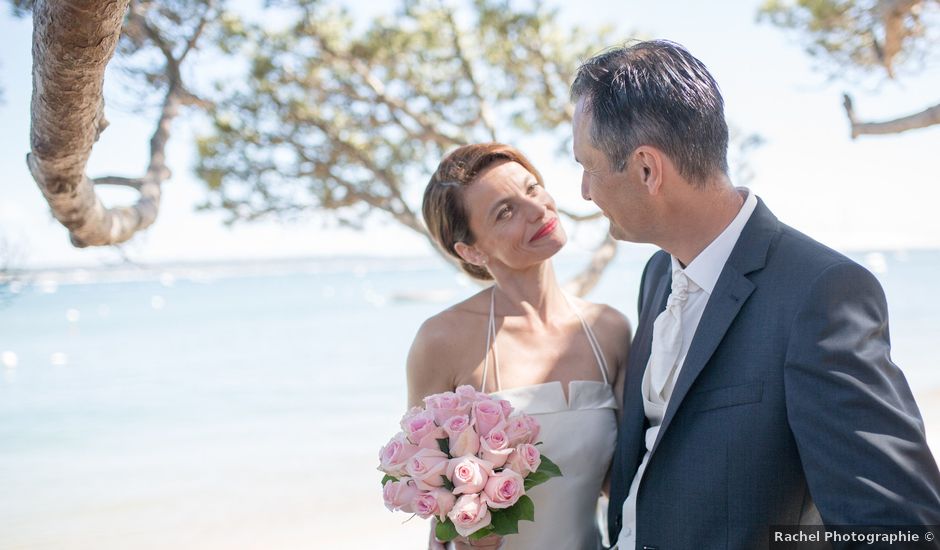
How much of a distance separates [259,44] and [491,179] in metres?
5.38

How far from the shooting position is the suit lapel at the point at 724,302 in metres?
2.11

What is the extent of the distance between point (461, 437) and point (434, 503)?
0.21 metres

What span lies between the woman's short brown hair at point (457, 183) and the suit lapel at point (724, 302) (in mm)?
1181

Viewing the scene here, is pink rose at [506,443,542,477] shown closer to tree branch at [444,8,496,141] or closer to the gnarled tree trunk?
the gnarled tree trunk

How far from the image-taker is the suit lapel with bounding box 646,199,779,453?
211cm

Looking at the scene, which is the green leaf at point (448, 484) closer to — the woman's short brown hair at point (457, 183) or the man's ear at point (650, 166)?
the man's ear at point (650, 166)

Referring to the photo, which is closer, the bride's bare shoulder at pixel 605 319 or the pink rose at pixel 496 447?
the pink rose at pixel 496 447

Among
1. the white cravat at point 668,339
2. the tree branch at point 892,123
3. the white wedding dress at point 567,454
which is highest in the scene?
the tree branch at point 892,123

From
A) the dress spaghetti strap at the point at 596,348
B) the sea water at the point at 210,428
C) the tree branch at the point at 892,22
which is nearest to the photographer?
the dress spaghetti strap at the point at 596,348

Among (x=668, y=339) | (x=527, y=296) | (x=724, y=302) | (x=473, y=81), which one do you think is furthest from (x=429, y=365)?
(x=473, y=81)

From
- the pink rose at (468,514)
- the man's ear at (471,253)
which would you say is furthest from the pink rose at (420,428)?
the man's ear at (471,253)

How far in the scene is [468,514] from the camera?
2.30 metres

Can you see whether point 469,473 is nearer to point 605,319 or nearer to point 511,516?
A: point 511,516

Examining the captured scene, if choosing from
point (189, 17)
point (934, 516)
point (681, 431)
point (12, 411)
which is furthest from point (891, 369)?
point (12, 411)
